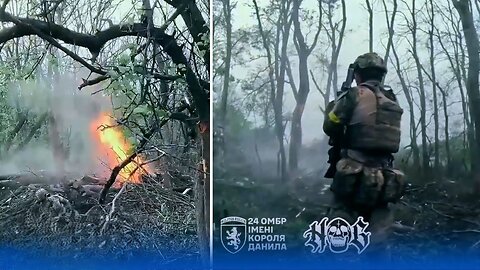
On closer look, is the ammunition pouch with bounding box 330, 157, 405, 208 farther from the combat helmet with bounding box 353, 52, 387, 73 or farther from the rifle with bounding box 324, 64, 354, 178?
the combat helmet with bounding box 353, 52, 387, 73

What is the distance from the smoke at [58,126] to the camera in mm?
3291

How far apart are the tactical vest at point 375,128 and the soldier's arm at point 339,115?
1.1 inches

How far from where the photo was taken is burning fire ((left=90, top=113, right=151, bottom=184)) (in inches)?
130

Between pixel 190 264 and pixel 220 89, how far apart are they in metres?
0.88

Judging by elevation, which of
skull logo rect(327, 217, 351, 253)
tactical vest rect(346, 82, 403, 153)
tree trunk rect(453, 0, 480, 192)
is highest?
tree trunk rect(453, 0, 480, 192)

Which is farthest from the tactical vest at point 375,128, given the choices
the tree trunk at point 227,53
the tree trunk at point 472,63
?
the tree trunk at point 227,53

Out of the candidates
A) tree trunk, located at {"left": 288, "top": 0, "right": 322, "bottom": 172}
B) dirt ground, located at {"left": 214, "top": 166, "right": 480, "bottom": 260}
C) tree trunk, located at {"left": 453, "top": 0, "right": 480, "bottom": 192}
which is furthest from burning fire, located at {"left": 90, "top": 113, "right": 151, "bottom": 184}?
tree trunk, located at {"left": 453, "top": 0, "right": 480, "bottom": 192}

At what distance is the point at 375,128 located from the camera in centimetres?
305

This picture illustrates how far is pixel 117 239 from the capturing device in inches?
127

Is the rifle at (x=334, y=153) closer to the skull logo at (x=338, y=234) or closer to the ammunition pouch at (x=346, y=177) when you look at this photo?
the ammunition pouch at (x=346, y=177)

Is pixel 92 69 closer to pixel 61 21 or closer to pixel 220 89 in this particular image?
pixel 61 21

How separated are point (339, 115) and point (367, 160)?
0.25 metres

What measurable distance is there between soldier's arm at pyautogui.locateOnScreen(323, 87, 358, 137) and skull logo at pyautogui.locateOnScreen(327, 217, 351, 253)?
411 mm

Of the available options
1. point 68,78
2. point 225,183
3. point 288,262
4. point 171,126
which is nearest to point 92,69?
point 68,78
